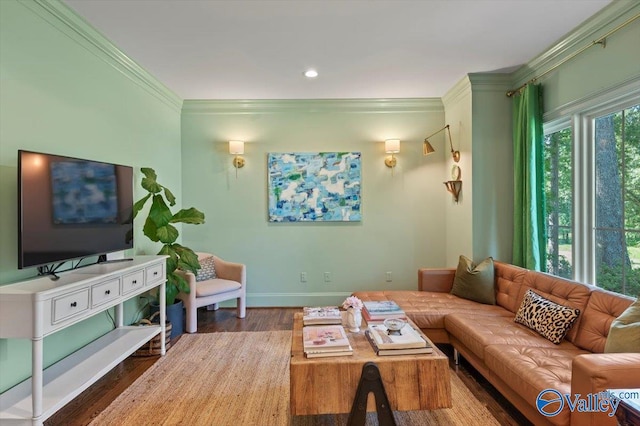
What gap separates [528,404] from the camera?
1.75 m

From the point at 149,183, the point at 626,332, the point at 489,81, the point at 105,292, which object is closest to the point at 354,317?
the point at 626,332

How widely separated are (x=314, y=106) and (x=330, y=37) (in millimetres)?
1595

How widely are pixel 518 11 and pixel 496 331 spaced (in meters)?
2.35

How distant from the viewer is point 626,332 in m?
1.66

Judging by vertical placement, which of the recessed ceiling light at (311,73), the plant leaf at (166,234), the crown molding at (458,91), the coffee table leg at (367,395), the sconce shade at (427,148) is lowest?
the coffee table leg at (367,395)

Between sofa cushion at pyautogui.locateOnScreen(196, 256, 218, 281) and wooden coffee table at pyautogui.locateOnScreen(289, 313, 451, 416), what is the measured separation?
8.25ft

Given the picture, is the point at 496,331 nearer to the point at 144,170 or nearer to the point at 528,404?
the point at 528,404

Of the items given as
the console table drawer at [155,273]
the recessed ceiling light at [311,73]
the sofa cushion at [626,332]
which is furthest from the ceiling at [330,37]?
the sofa cushion at [626,332]

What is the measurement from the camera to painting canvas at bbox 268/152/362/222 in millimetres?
4254

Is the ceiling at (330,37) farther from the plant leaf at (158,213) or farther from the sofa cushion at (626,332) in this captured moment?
the sofa cushion at (626,332)

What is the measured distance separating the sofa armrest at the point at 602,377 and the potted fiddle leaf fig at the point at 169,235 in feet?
10.2

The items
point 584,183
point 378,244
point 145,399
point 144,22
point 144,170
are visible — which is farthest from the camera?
point 378,244

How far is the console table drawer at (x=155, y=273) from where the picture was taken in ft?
8.87

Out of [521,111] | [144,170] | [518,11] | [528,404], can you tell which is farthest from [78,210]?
[521,111]
